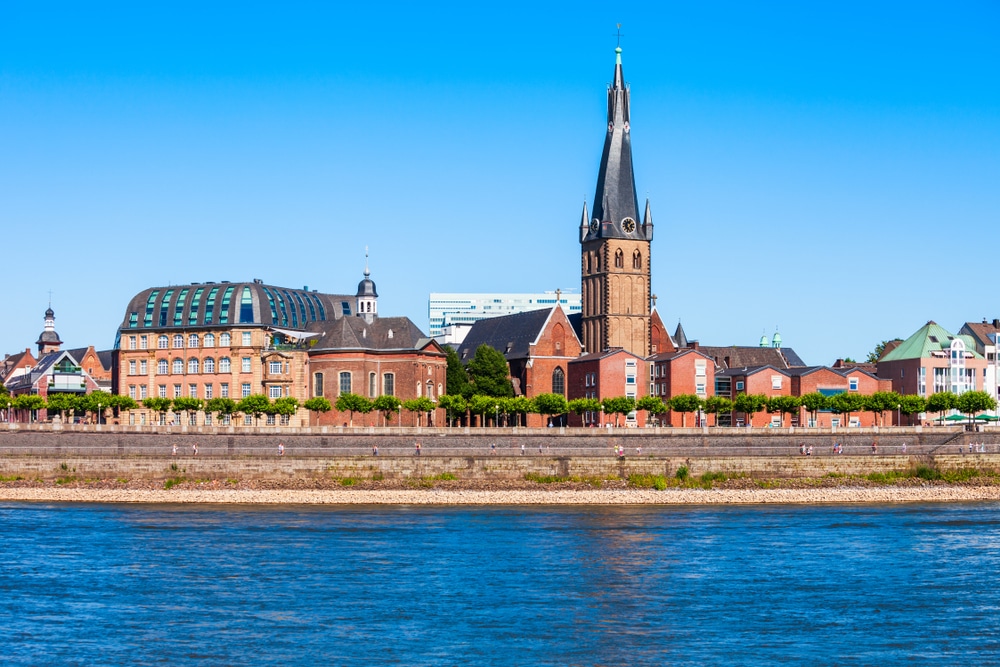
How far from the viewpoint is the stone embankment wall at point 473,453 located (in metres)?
82.1

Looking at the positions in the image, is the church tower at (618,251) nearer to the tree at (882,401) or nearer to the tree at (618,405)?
the tree at (618,405)

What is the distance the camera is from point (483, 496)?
76812 millimetres

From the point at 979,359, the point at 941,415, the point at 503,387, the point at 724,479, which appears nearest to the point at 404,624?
the point at 724,479

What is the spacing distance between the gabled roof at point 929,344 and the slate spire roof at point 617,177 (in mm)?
27434

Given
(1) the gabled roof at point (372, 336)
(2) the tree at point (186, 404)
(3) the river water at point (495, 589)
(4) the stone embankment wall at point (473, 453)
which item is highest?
(1) the gabled roof at point (372, 336)

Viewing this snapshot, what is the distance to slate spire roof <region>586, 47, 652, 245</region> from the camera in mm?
131375

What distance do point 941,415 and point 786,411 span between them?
19.1 m

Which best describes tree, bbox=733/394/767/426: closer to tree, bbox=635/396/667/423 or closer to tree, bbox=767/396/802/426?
tree, bbox=767/396/802/426

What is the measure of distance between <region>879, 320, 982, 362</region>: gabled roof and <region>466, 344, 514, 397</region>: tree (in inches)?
1529

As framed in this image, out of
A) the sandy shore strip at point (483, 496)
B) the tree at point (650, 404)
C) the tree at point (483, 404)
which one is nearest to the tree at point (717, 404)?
the tree at point (650, 404)

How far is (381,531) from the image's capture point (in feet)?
201

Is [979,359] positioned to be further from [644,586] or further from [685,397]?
[644,586]

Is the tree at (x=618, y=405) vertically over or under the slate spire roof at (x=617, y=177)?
under

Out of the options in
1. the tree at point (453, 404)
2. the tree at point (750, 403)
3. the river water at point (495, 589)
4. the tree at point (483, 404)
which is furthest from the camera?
the tree at point (453, 404)
